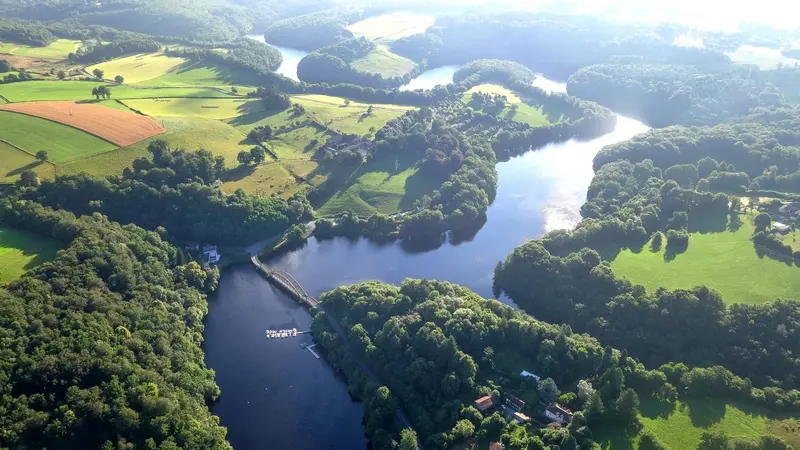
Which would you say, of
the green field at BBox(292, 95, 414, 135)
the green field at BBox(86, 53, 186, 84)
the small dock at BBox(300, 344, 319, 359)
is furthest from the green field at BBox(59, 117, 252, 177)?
the small dock at BBox(300, 344, 319, 359)

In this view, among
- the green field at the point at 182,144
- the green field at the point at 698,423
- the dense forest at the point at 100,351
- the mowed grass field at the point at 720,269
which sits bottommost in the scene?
the green field at the point at 698,423

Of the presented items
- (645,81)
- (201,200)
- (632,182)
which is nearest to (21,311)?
(201,200)

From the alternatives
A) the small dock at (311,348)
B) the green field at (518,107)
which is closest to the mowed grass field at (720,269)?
the small dock at (311,348)

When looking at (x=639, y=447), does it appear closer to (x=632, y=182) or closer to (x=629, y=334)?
(x=629, y=334)

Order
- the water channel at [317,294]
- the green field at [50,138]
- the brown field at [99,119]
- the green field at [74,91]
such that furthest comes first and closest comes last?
1. the green field at [74,91]
2. the brown field at [99,119]
3. the green field at [50,138]
4. the water channel at [317,294]

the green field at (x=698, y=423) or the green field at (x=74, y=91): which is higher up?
the green field at (x=74, y=91)

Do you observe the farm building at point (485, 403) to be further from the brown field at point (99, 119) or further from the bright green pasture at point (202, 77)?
the bright green pasture at point (202, 77)
